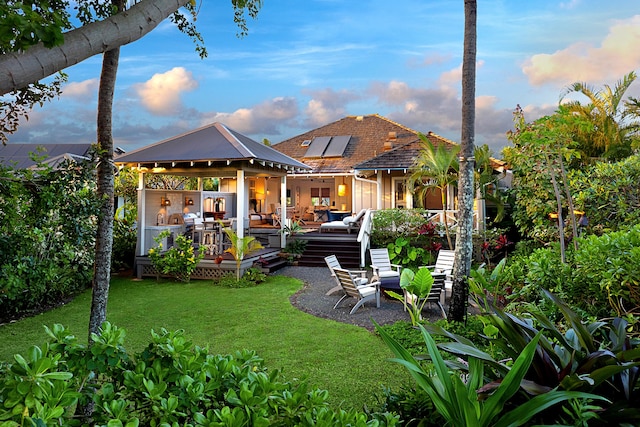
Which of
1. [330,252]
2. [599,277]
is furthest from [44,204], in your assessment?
[330,252]

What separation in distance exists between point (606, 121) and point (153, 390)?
633 inches

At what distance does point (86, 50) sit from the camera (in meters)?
2.52

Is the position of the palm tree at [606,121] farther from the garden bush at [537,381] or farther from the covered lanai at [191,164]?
the garden bush at [537,381]

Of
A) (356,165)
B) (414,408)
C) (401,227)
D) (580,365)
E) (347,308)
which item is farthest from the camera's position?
(356,165)

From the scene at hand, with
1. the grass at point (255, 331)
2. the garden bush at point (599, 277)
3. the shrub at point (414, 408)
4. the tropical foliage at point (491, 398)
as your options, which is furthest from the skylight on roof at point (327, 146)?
the tropical foliage at point (491, 398)

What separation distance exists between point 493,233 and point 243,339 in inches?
Answer: 392

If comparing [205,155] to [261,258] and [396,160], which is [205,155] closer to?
[261,258]

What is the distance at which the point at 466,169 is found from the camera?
6.34 meters

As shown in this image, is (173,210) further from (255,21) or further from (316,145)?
(316,145)

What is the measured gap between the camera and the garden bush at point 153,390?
145 cm

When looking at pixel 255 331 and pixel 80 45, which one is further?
pixel 255 331

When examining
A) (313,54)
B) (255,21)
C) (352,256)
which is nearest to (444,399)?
(255,21)

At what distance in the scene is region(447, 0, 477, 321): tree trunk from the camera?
6.25 metres

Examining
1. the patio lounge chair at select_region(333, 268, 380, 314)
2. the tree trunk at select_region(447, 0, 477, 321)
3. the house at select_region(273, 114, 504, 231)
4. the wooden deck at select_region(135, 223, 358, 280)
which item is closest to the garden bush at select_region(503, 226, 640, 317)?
the tree trunk at select_region(447, 0, 477, 321)
